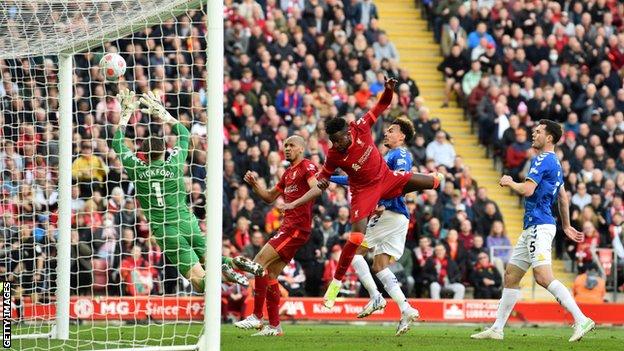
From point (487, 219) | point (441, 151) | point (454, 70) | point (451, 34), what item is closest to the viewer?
point (487, 219)

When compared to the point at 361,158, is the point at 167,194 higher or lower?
lower

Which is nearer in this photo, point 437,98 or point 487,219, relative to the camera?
point 487,219

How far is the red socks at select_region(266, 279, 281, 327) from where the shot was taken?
55.7 feet

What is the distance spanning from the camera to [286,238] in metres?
17.2

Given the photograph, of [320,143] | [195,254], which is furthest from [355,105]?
[195,254]

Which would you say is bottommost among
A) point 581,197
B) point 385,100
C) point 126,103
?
point 581,197

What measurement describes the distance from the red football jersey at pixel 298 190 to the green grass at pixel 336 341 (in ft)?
4.61

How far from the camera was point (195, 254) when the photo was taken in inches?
668

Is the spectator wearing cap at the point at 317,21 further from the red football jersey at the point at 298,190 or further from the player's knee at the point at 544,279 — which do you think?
the player's knee at the point at 544,279

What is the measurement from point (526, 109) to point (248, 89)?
19.5ft

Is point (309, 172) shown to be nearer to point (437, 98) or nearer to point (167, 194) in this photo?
point (167, 194)

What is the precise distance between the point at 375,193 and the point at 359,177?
0.27 m

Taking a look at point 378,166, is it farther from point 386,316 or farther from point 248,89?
point 248,89

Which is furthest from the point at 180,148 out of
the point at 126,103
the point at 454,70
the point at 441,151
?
the point at 454,70
